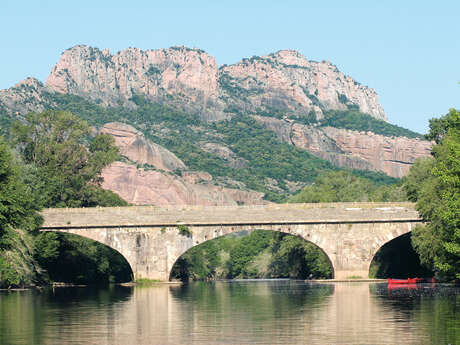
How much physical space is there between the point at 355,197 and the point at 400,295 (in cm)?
4927

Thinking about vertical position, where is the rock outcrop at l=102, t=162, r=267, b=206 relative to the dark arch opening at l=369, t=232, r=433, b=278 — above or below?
above

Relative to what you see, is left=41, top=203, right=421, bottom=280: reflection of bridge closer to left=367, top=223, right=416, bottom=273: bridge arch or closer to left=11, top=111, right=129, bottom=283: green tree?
left=367, top=223, right=416, bottom=273: bridge arch

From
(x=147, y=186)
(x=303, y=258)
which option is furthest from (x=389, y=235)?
(x=147, y=186)

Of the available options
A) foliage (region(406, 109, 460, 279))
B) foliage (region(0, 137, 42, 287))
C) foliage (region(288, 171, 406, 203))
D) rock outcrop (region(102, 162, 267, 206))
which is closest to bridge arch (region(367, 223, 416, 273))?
foliage (region(406, 109, 460, 279))

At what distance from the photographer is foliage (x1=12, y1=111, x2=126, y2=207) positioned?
94394 mm

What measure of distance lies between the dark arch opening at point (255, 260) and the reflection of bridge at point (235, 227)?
9.25 ft

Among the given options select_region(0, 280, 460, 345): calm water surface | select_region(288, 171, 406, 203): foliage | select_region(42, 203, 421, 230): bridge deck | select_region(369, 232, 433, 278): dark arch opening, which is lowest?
select_region(0, 280, 460, 345): calm water surface

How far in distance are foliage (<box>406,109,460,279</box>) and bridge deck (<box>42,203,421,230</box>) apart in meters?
6.07

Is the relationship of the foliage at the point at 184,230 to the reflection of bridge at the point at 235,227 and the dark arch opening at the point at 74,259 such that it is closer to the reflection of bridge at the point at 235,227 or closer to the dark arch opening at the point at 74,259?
the reflection of bridge at the point at 235,227

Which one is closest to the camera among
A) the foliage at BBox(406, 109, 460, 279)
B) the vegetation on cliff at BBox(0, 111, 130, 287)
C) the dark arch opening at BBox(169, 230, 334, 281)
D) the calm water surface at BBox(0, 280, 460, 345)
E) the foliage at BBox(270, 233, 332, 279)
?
the calm water surface at BBox(0, 280, 460, 345)

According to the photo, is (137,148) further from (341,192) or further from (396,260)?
(396,260)

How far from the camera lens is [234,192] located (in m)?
196

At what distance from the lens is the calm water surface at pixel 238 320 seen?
1262 inches

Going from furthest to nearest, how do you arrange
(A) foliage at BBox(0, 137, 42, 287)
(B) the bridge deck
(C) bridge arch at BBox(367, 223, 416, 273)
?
1. (B) the bridge deck
2. (C) bridge arch at BBox(367, 223, 416, 273)
3. (A) foliage at BBox(0, 137, 42, 287)
